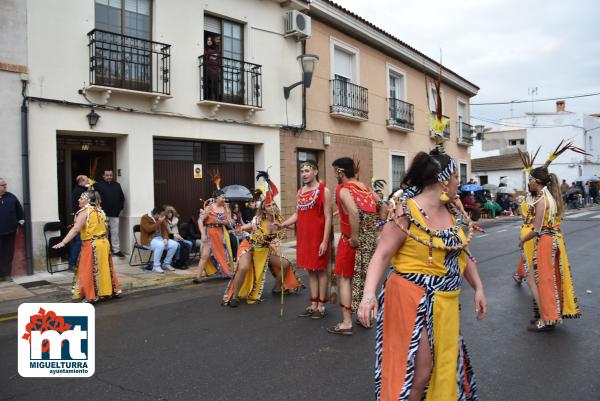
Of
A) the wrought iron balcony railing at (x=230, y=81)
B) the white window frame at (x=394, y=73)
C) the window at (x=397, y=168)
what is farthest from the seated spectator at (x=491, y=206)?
the wrought iron balcony railing at (x=230, y=81)

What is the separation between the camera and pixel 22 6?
895 cm

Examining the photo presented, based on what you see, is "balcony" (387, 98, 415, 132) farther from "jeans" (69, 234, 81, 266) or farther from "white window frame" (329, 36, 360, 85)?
"jeans" (69, 234, 81, 266)

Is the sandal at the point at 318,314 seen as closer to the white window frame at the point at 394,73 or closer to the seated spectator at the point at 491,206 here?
the white window frame at the point at 394,73

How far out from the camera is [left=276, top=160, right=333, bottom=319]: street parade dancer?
5.77 meters

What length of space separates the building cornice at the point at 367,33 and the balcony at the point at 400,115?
1.67m

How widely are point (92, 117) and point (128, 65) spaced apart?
1.41 m

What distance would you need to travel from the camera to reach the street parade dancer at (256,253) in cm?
667

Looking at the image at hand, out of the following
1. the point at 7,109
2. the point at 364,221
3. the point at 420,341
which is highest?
the point at 7,109

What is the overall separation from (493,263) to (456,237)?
25.4 feet

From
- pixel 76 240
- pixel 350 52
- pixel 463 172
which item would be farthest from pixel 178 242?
pixel 463 172

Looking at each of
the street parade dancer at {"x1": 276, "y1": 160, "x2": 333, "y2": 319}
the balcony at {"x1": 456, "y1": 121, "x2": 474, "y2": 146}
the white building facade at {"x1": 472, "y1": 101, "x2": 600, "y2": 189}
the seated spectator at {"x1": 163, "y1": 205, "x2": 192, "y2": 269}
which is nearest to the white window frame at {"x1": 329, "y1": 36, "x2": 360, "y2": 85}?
the seated spectator at {"x1": 163, "y1": 205, "x2": 192, "y2": 269}

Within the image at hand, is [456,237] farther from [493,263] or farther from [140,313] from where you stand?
[493,263]

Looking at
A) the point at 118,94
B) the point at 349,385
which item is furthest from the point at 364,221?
the point at 118,94

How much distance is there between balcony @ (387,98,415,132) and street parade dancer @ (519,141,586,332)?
13.2 meters
